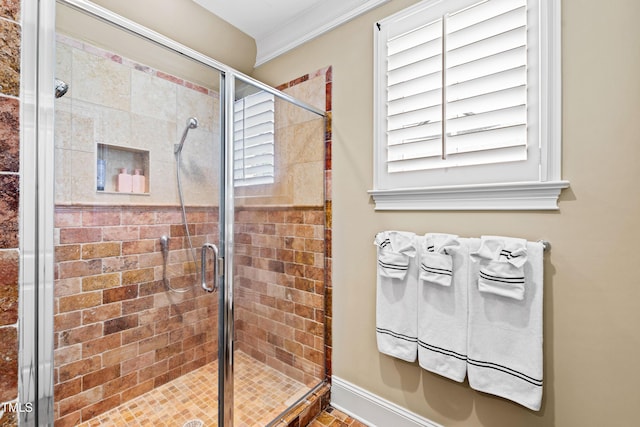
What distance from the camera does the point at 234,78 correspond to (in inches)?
49.4

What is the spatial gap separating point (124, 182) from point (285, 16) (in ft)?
4.64

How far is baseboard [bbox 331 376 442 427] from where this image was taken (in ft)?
4.62

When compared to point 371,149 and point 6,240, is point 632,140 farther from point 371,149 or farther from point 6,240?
point 6,240

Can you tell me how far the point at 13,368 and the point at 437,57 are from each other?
5.68 ft

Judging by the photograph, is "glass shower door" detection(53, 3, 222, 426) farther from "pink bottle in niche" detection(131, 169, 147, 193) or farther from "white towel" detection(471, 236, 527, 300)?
"white towel" detection(471, 236, 527, 300)

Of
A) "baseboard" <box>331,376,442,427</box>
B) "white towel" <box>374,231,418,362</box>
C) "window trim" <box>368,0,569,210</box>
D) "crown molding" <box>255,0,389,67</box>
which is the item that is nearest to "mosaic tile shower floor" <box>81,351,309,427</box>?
"baseboard" <box>331,376,442,427</box>

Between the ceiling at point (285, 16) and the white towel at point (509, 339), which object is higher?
the ceiling at point (285, 16)

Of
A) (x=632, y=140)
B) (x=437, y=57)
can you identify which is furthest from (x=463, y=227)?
(x=437, y=57)

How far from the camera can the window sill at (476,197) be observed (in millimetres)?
1084

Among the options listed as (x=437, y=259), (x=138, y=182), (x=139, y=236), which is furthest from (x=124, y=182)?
(x=437, y=259)

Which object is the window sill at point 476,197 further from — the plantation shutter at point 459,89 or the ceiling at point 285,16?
the ceiling at point 285,16

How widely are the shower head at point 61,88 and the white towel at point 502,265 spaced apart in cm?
158

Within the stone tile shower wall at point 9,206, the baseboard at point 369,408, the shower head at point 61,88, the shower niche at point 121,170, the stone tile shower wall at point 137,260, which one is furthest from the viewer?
the baseboard at point 369,408

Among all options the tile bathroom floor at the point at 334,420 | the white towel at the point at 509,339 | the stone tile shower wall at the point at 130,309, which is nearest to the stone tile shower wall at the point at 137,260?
the stone tile shower wall at the point at 130,309
